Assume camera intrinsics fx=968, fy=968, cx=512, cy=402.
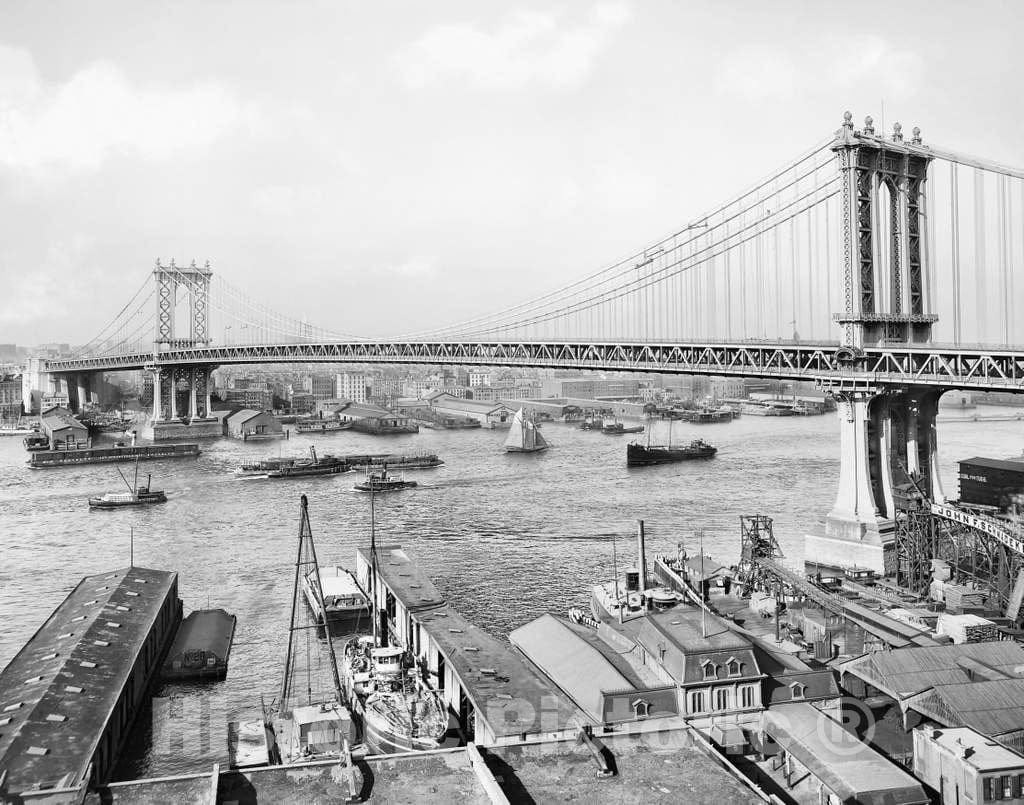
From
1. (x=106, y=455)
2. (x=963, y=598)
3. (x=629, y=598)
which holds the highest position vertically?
(x=106, y=455)

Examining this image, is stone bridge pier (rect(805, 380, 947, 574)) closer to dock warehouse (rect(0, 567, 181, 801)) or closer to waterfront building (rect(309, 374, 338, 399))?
dock warehouse (rect(0, 567, 181, 801))

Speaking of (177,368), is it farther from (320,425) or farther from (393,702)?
(393,702)

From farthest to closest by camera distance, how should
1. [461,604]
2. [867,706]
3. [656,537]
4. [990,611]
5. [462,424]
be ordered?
[462,424] < [656,537] < [461,604] < [990,611] < [867,706]

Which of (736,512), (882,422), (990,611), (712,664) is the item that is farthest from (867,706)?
(736,512)

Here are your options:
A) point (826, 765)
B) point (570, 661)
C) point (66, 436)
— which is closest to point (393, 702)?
point (570, 661)

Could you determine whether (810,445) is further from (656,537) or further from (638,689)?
(638,689)

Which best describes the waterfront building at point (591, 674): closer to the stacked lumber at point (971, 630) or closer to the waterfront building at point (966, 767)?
the waterfront building at point (966, 767)

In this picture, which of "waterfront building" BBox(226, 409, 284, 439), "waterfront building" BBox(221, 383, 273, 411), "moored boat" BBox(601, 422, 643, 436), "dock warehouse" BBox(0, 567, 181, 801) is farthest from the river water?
"waterfront building" BBox(221, 383, 273, 411)
